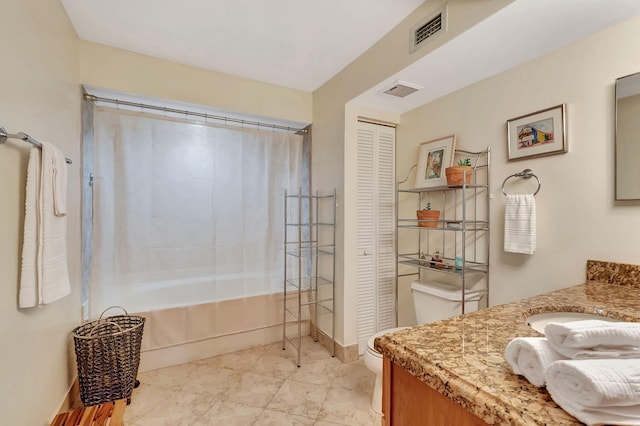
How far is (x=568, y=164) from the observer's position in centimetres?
145

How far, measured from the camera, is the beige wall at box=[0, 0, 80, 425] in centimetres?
111

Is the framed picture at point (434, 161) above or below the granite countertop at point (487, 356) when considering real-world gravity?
above

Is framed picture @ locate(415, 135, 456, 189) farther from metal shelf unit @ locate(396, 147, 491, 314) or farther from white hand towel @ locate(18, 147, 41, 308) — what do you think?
white hand towel @ locate(18, 147, 41, 308)

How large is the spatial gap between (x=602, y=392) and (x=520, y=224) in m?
1.35

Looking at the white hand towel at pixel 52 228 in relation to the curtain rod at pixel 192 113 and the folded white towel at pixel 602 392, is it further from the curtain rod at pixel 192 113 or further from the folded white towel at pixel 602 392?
the folded white towel at pixel 602 392

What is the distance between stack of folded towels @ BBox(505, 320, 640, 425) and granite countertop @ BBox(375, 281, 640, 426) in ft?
0.09

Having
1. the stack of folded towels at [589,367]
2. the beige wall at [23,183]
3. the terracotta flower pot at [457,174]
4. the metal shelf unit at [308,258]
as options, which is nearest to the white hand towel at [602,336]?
the stack of folded towels at [589,367]

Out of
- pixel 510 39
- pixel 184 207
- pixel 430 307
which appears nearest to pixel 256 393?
pixel 430 307

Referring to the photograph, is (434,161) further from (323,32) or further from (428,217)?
(323,32)

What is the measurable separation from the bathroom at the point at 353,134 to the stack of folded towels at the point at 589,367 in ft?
3.66

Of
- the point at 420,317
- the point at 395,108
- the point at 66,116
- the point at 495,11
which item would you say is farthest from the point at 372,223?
the point at 66,116

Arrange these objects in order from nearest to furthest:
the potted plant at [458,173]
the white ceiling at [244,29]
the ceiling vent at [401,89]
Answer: the white ceiling at [244,29], the potted plant at [458,173], the ceiling vent at [401,89]

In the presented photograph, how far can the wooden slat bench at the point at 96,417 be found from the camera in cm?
131

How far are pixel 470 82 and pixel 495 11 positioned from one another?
0.68m
